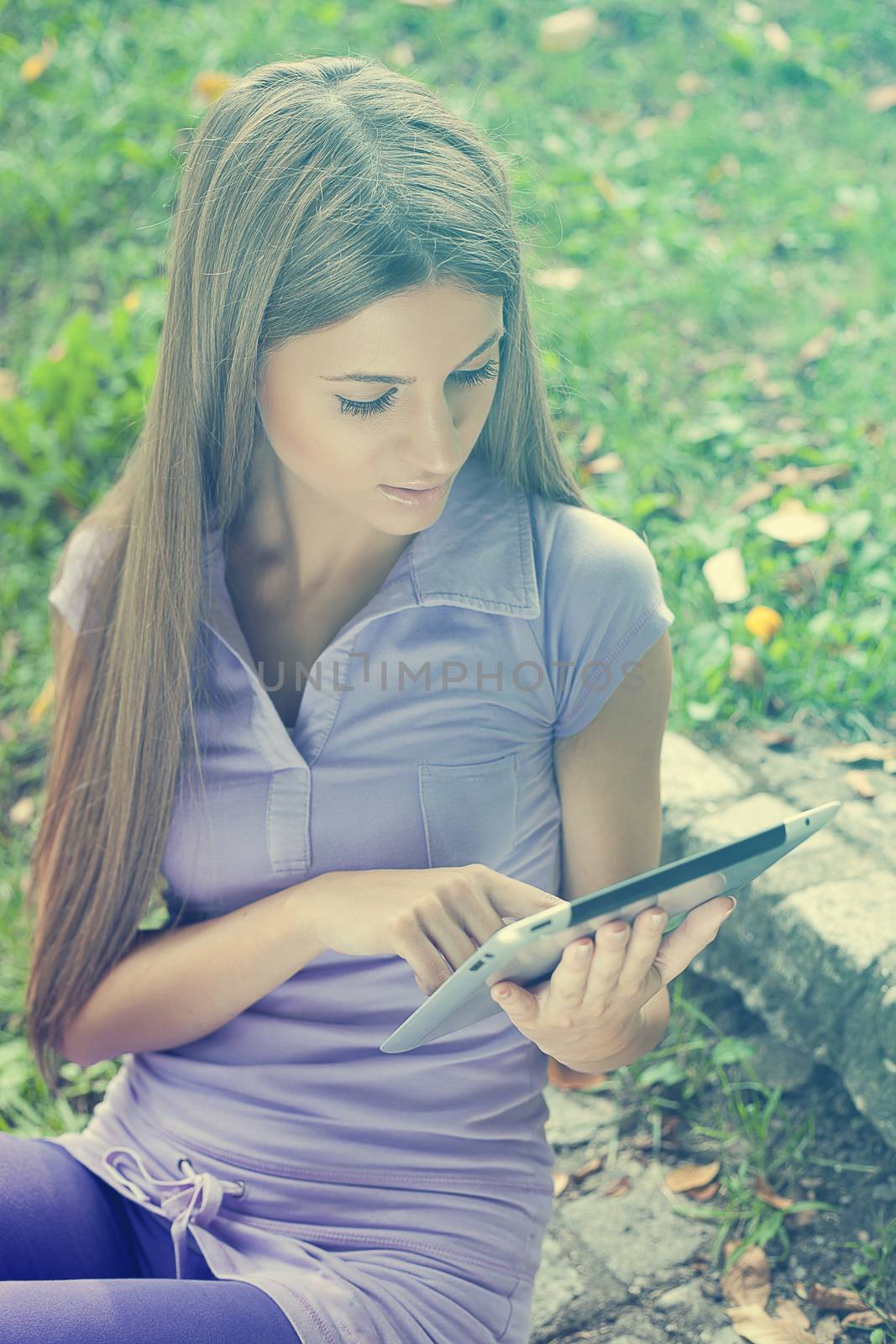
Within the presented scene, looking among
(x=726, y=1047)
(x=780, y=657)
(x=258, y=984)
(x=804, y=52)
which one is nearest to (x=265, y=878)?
(x=258, y=984)

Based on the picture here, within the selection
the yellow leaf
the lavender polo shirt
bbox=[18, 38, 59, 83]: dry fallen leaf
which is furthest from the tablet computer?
bbox=[18, 38, 59, 83]: dry fallen leaf

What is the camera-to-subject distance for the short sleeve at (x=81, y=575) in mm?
1875

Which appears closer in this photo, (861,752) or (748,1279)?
(748,1279)

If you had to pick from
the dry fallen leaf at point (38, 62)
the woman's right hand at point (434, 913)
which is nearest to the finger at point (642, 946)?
the woman's right hand at point (434, 913)

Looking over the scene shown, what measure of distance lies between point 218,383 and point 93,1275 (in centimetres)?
108

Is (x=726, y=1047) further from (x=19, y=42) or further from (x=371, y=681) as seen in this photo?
(x=19, y=42)

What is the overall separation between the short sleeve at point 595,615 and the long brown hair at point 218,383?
126mm

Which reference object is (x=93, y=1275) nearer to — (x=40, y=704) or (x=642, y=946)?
(x=642, y=946)

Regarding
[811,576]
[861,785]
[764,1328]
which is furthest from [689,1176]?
[811,576]

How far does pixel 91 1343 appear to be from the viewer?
139cm

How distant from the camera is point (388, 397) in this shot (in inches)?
60.2

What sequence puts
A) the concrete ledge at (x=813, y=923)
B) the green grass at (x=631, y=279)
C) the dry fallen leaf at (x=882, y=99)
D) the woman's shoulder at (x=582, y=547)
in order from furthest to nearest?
the dry fallen leaf at (x=882, y=99) → the green grass at (x=631, y=279) → the concrete ledge at (x=813, y=923) → the woman's shoulder at (x=582, y=547)

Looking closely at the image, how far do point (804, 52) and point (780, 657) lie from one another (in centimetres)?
237

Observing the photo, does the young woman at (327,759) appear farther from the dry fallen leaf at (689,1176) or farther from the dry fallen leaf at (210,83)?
the dry fallen leaf at (210,83)
